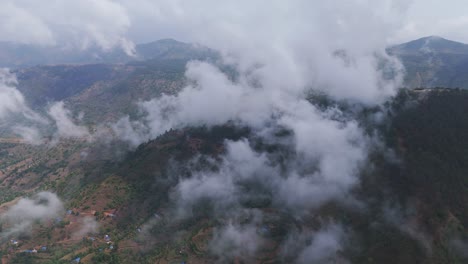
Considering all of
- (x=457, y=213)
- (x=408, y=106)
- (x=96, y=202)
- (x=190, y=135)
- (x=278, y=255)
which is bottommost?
(x=278, y=255)

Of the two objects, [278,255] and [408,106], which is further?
[408,106]

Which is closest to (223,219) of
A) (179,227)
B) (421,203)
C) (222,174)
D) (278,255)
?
(179,227)

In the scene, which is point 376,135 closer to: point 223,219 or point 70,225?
point 223,219

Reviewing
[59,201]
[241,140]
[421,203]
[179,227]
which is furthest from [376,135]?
[59,201]

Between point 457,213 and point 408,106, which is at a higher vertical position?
point 408,106

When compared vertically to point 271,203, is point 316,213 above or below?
below

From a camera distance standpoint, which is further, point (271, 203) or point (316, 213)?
point (271, 203)

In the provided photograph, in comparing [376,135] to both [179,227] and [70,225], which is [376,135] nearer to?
[179,227]

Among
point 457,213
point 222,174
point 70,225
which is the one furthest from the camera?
point 222,174

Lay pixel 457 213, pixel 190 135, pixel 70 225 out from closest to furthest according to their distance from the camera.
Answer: pixel 457 213 → pixel 70 225 → pixel 190 135
